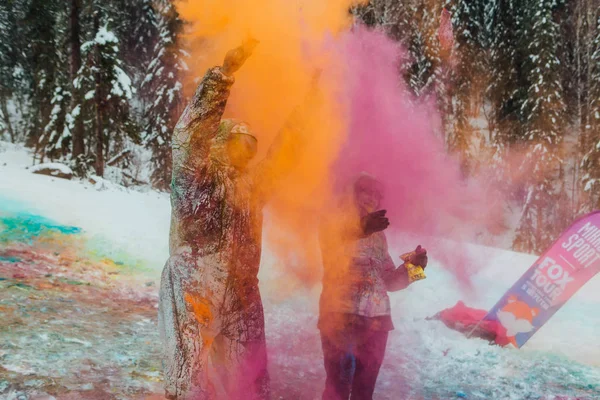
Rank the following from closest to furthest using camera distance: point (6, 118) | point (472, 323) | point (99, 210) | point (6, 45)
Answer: point (472, 323), point (99, 210), point (6, 45), point (6, 118)

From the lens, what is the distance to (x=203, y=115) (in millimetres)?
2762

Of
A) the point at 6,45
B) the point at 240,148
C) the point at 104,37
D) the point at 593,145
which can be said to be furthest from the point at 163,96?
the point at 240,148

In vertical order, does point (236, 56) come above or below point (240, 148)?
above

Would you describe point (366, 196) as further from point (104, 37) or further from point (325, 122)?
point (104, 37)

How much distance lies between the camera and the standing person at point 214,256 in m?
2.79

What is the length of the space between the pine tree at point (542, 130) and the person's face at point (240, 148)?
17.7m

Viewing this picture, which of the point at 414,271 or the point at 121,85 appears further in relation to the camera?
the point at 121,85

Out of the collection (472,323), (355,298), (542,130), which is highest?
(542,130)

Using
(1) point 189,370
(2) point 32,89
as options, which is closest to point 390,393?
(1) point 189,370

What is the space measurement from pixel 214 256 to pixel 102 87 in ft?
43.9

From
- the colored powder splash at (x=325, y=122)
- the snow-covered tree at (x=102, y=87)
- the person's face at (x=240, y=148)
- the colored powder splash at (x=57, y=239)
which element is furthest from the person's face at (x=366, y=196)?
the snow-covered tree at (x=102, y=87)

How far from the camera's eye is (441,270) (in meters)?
8.33

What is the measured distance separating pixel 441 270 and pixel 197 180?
6388 mm

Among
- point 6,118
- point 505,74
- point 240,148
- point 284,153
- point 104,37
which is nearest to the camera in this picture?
point 240,148
